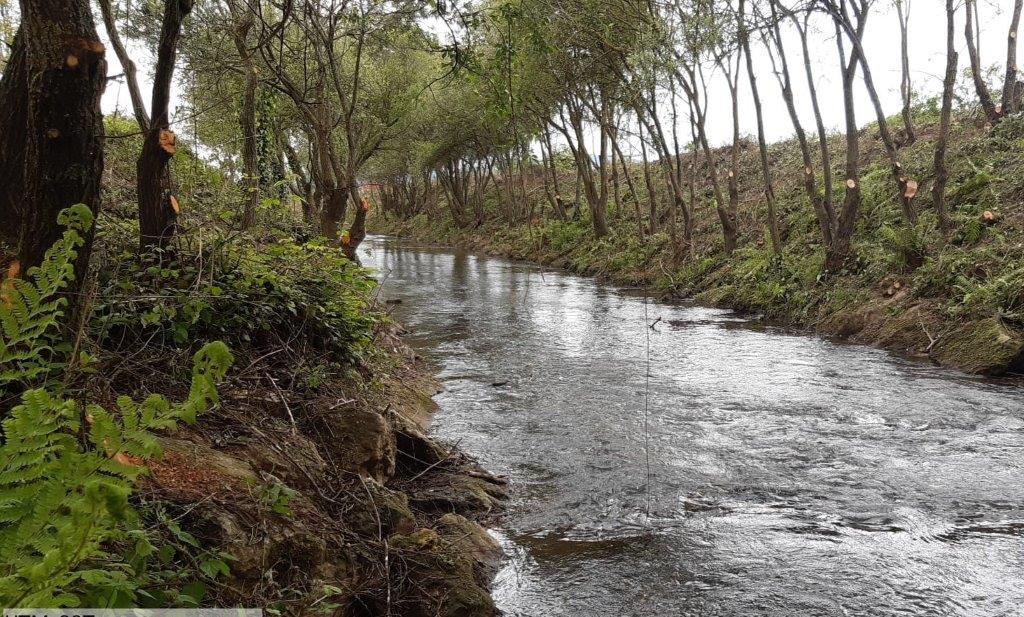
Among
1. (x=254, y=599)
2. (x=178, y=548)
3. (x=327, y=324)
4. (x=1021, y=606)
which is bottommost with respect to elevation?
(x=1021, y=606)

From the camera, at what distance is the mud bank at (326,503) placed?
3.32 m

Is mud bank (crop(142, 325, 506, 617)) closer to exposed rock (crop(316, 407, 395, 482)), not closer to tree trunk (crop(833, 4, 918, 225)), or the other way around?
exposed rock (crop(316, 407, 395, 482))

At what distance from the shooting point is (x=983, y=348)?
32.4ft

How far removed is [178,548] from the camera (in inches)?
113

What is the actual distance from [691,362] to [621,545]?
6.41m

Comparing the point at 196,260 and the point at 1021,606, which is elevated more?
the point at 196,260

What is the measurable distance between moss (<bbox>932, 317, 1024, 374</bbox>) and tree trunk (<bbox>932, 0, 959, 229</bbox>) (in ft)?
12.5

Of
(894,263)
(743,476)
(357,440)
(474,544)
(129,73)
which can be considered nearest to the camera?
(474,544)

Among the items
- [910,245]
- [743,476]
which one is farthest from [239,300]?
[910,245]

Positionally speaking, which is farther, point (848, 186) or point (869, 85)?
point (848, 186)

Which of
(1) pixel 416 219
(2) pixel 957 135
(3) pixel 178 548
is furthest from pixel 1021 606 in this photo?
(1) pixel 416 219

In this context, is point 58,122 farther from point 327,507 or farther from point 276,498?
point 327,507

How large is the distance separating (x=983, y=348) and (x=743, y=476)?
6.10 meters

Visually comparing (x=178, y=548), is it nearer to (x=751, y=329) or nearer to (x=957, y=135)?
(x=751, y=329)
